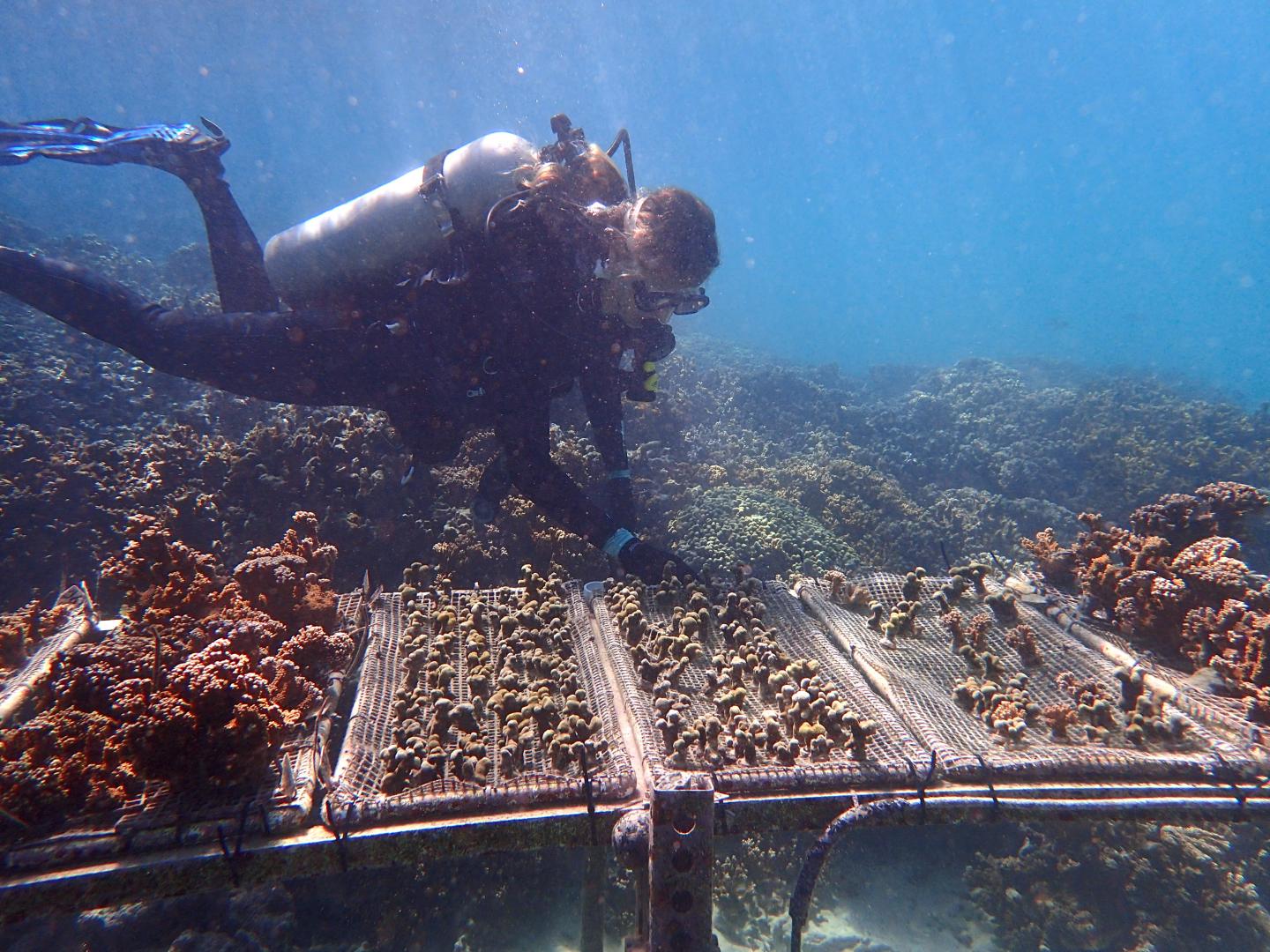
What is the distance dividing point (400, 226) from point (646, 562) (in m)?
3.90

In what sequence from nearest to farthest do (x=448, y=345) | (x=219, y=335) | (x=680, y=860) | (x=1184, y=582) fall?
1. (x=680, y=860)
2. (x=1184, y=582)
3. (x=448, y=345)
4. (x=219, y=335)

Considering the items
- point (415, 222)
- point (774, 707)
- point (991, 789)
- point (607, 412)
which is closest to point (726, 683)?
point (774, 707)

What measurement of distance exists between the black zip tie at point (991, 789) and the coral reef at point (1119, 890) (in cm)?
367

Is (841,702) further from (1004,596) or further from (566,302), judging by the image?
(566,302)

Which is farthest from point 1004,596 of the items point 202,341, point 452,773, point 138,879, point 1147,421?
point 1147,421

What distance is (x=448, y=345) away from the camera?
4.84 meters

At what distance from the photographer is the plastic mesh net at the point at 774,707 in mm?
2699

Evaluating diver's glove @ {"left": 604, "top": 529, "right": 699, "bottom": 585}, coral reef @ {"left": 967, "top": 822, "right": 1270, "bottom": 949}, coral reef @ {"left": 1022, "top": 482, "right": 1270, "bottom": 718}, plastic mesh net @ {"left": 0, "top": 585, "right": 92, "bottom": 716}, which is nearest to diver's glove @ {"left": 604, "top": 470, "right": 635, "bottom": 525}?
diver's glove @ {"left": 604, "top": 529, "right": 699, "bottom": 585}

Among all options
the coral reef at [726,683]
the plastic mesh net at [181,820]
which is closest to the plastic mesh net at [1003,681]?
the coral reef at [726,683]

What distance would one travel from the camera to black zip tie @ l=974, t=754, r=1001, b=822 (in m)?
2.66

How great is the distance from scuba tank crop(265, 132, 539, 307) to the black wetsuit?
Result: 0.31m

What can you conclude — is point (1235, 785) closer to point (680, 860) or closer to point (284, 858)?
point (680, 860)

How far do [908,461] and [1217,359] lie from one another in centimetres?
8167

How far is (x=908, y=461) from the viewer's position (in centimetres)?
1387
